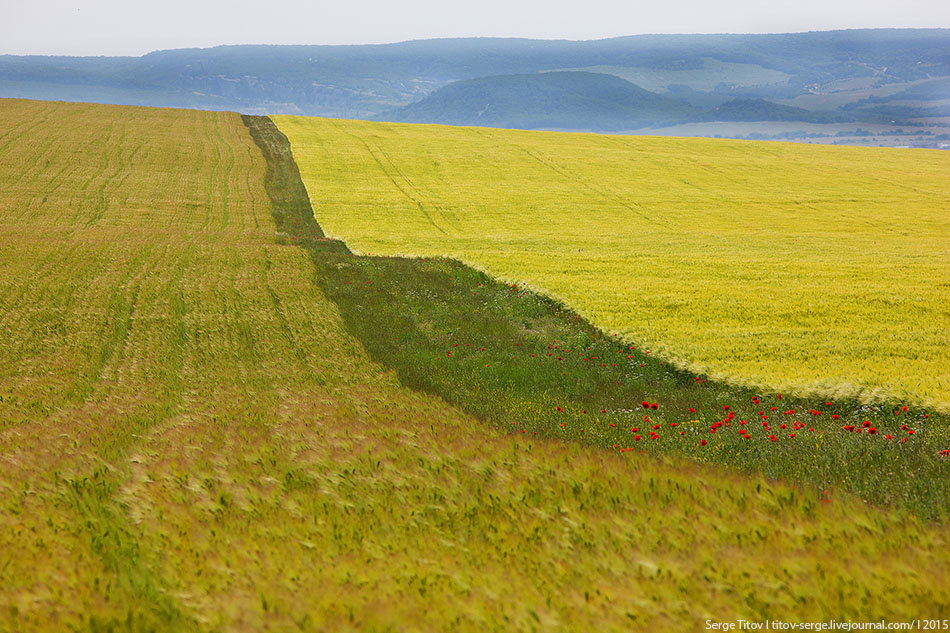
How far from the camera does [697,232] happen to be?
4131 cm

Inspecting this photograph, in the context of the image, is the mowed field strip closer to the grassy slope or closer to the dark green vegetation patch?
the dark green vegetation patch

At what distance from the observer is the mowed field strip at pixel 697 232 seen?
51.2 ft

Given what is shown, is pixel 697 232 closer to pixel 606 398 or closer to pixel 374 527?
pixel 606 398

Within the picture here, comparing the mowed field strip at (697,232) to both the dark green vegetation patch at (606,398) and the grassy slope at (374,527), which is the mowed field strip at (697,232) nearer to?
the dark green vegetation patch at (606,398)

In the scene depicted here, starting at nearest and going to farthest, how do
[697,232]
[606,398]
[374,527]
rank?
1. [374,527]
2. [606,398]
3. [697,232]

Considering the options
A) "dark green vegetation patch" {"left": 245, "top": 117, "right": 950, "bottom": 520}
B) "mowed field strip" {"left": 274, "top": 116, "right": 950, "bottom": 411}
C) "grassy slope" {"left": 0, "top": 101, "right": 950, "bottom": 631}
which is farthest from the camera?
"mowed field strip" {"left": 274, "top": 116, "right": 950, "bottom": 411}

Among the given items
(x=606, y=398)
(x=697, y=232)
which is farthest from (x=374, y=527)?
(x=697, y=232)

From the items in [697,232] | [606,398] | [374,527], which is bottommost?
[606,398]

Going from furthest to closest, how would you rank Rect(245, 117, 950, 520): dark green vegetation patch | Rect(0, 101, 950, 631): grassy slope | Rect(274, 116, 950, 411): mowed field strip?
Rect(274, 116, 950, 411): mowed field strip < Rect(245, 117, 950, 520): dark green vegetation patch < Rect(0, 101, 950, 631): grassy slope

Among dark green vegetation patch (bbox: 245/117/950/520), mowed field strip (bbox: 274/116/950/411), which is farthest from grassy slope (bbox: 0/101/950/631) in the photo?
mowed field strip (bbox: 274/116/950/411)

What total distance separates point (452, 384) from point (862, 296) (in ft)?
46.9

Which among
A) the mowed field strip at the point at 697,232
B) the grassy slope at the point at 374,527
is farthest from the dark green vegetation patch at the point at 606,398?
the grassy slope at the point at 374,527

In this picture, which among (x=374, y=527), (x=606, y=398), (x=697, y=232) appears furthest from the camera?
(x=697, y=232)

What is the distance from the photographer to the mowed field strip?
15609mm
